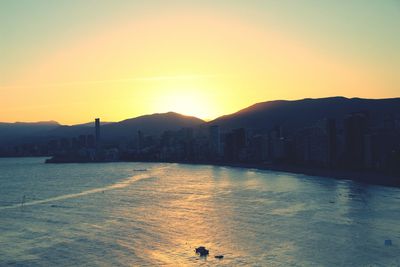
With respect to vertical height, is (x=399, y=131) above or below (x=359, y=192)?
above

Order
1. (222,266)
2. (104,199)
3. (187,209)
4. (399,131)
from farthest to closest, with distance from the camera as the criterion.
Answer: (399,131), (104,199), (187,209), (222,266)

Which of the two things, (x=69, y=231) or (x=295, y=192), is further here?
(x=295, y=192)

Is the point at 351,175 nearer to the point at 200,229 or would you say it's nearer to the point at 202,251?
the point at 200,229

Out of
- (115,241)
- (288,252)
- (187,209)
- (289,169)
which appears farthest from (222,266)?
(289,169)

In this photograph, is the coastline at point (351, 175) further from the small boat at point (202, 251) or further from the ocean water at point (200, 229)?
the small boat at point (202, 251)

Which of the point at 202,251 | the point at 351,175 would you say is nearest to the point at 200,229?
the point at 202,251

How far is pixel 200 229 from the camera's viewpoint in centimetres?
5012

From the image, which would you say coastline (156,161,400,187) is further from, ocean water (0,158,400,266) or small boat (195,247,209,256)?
small boat (195,247,209,256)

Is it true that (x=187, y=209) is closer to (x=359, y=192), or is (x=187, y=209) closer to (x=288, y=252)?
(x=288, y=252)

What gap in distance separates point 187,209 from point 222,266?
1235 inches

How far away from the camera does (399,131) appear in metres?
155

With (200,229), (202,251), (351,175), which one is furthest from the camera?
(351,175)

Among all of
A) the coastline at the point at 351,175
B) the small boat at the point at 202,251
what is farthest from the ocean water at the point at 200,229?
the coastline at the point at 351,175

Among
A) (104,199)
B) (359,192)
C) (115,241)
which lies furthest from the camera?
(359,192)
